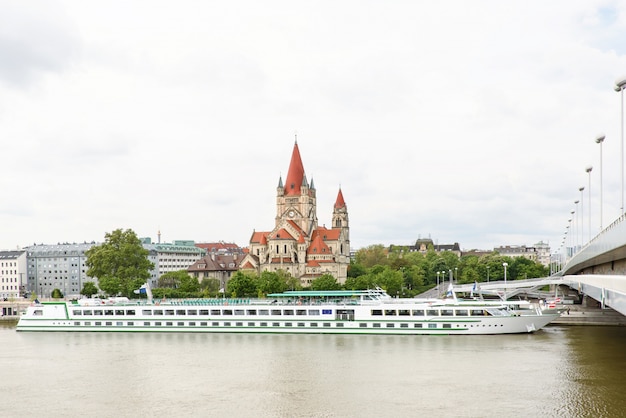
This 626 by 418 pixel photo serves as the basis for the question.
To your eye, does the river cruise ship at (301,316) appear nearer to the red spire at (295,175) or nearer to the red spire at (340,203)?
the red spire at (295,175)

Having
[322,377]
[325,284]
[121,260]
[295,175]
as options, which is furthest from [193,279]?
[322,377]

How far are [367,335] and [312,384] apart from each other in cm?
2069

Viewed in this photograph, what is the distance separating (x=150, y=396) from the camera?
3603 centimetres

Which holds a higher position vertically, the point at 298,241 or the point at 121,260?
the point at 298,241

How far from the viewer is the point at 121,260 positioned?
103125mm

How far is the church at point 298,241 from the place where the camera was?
117 metres

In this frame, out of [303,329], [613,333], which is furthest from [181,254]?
[613,333]

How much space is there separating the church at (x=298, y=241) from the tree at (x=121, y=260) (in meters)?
20.7

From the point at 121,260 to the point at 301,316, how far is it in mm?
49891

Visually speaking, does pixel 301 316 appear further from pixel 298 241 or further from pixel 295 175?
pixel 295 175

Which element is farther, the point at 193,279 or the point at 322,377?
the point at 193,279

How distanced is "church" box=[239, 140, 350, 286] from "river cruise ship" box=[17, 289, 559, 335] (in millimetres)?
50374

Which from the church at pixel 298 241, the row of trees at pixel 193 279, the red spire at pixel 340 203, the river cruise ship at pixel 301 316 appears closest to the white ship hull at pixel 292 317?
the river cruise ship at pixel 301 316

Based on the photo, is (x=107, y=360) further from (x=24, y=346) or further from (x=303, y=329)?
(x=303, y=329)
